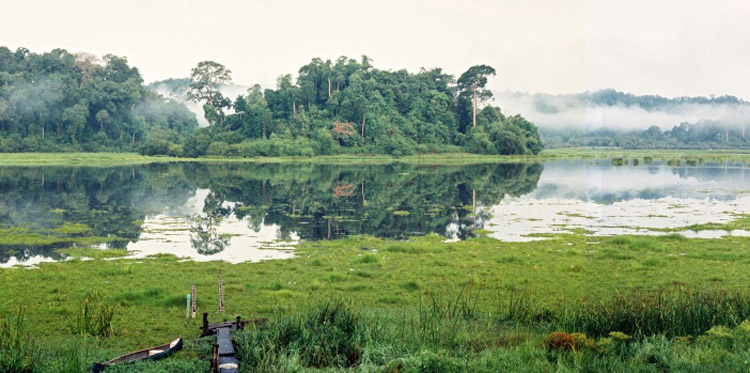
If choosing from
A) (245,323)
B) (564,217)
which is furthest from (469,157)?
(245,323)

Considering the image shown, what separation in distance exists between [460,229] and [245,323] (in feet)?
40.8

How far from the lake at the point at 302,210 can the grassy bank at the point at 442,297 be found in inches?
83.5

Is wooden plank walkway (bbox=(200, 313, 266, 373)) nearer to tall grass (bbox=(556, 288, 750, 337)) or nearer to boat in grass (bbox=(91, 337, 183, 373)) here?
boat in grass (bbox=(91, 337, 183, 373))

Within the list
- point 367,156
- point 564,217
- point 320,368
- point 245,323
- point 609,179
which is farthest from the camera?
point 367,156

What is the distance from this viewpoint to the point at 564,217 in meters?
23.4

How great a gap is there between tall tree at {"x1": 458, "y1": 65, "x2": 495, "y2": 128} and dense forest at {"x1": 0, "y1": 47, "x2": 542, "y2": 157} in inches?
5.3

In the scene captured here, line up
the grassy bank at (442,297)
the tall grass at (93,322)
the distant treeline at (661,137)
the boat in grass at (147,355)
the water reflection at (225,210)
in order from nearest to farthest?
the boat in grass at (147,355)
the grassy bank at (442,297)
the tall grass at (93,322)
the water reflection at (225,210)
the distant treeline at (661,137)

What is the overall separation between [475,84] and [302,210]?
6292cm

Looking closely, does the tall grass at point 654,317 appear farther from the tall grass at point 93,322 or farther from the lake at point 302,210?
the lake at point 302,210

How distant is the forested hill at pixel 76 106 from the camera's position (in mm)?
77000

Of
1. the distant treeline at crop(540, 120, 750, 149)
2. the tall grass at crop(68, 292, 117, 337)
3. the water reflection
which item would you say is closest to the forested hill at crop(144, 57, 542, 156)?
the distant treeline at crop(540, 120, 750, 149)

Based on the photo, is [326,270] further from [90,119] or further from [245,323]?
[90,119]

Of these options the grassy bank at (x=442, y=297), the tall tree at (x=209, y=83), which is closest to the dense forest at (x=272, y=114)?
the tall tree at (x=209, y=83)

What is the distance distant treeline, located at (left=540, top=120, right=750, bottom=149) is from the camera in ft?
317
